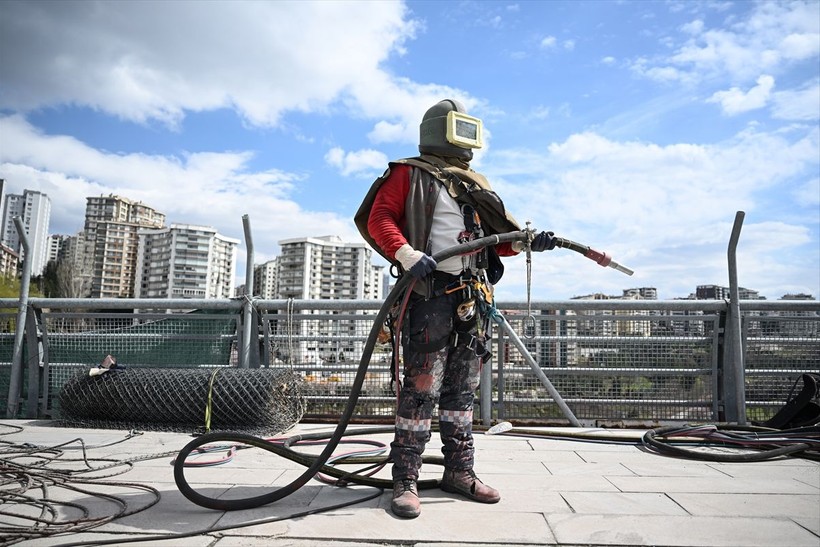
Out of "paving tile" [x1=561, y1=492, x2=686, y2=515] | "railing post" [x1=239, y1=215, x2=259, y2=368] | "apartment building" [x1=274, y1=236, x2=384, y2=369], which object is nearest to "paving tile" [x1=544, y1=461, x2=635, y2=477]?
"paving tile" [x1=561, y1=492, x2=686, y2=515]

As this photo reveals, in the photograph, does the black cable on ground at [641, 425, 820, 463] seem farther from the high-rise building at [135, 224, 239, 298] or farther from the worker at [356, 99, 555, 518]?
the high-rise building at [135, 224, 239, 298]

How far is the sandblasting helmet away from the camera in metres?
2.95

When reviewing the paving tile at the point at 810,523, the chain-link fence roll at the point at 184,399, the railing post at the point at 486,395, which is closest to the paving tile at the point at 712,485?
the paving tile at the point at 810,523

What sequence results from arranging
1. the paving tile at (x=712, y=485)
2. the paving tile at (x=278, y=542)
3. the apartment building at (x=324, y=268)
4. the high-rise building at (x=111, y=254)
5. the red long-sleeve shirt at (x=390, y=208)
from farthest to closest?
the apartment building at (x=324, y=268) → the high-rise building at (x=111, y=254) → the paving tile at (x=712, y=485) → the red long-sleeve shirt at (x=390, y=208) → the paving tile at (x=278, y=542)

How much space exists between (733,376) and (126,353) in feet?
19.6

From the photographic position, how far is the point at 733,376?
5.19m

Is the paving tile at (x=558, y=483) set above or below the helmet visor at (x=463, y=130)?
below

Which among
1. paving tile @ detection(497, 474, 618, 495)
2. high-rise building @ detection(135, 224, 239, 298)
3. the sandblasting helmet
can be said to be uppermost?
high-rise building @ detection(135, 224, 239, 298)

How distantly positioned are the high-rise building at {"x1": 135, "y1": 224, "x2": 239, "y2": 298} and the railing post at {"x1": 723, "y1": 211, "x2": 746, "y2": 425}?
10506 centimetres

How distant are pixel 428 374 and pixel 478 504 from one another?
67 centimetres

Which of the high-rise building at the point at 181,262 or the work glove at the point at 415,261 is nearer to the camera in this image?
the work glove at the point at 415,261

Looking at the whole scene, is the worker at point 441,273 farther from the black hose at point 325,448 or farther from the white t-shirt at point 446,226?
the black hose at point 325,448

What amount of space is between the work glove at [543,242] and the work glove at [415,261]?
68 centimetres

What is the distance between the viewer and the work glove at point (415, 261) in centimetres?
254
